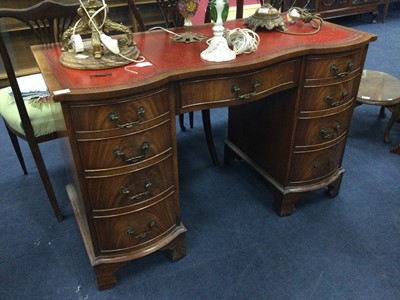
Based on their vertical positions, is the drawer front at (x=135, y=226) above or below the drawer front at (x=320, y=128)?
below

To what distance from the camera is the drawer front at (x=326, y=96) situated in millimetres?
1355

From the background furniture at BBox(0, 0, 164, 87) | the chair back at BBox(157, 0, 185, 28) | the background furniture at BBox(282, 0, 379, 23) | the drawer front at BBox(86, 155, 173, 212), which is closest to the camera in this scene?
the drawer front at BBox(86, 155, 173, 212)

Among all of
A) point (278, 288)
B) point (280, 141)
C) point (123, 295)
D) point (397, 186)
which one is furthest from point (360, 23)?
point (123, 295)

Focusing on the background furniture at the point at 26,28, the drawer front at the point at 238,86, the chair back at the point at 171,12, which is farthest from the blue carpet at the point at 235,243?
the background furniture at the point at 26,28

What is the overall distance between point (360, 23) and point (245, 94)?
13.4 feet

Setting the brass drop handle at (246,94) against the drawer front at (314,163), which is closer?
the brass drop handle at (246,94)

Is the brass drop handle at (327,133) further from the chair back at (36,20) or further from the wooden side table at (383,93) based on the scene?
the chair back at (36,20)

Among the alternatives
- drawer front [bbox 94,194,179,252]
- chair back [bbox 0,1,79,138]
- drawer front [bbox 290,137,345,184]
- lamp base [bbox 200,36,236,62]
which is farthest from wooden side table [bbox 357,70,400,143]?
chair back [bbox 0,1,79,138]

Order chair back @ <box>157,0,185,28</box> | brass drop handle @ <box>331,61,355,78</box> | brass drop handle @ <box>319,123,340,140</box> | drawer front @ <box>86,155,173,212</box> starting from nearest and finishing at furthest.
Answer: drawer front @ <box>86,155,173,212</box> < brass drop handle @ <box>331,61,355,78</box> < brass drop handle @ <box>319,123,340,140</box> < chair back @ <box>157,0,185,28</box>

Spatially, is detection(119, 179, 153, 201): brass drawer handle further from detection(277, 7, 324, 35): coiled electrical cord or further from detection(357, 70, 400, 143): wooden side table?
detection(357, 70, 400, 143): wooden side table

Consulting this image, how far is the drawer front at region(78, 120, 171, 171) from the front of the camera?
1.02 m

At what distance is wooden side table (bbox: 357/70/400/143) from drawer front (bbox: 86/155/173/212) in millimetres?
1419

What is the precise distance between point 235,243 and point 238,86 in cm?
69

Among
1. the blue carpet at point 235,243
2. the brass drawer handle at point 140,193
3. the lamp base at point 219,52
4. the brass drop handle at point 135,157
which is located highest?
the lamp base at point 219,52
